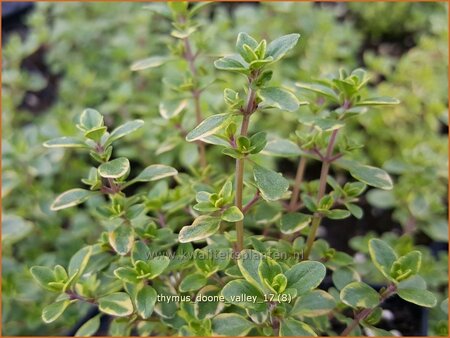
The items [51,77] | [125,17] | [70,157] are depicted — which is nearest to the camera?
[70,157]

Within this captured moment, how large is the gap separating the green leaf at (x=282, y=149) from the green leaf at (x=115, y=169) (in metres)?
0.31

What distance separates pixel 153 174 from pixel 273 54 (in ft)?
1.10

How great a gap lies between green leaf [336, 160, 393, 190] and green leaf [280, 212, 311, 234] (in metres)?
0.13

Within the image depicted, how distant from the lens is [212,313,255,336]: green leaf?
37.7 inches

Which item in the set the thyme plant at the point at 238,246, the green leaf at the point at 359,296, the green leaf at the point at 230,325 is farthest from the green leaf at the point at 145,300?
the green leaf at the point at 359,296

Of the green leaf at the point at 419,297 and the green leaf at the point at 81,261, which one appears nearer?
the green leaf at the point at 419,297

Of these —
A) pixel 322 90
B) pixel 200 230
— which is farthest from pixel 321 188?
pixel 200 230

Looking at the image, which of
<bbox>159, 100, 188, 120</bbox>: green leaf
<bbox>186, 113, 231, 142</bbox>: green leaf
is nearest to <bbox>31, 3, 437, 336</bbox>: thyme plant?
<bbox>186, 113, 231, 142</bbox>: green leaf

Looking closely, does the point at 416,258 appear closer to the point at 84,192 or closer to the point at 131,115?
the point at 84,192

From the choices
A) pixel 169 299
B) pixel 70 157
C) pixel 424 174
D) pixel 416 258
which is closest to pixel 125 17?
pixel 70 157

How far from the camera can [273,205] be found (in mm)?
1153

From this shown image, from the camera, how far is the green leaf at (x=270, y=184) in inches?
35.1

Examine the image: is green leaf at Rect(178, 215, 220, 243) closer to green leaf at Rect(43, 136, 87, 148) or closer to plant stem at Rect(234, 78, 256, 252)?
plant stem at Rect(234, 78, 256, 252)

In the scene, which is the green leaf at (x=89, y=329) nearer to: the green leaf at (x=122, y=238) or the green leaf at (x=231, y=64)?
the green leaf at (x=122, y=238)
